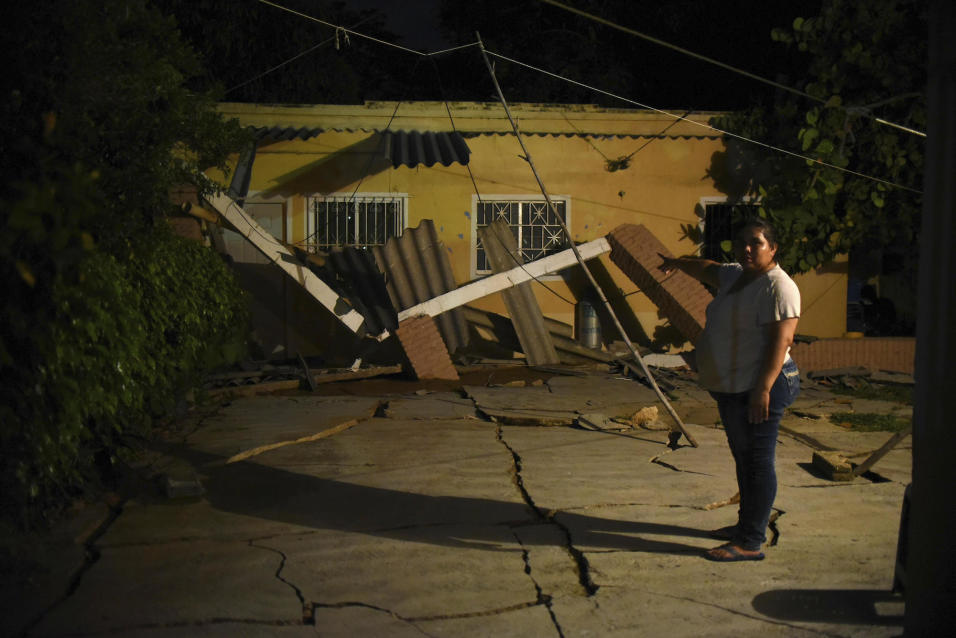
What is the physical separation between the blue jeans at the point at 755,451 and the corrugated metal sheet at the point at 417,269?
690 centimetres

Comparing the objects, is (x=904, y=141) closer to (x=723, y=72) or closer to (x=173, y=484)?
(x=723, y=72)

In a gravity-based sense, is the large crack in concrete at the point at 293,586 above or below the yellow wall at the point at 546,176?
below

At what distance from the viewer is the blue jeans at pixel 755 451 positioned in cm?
407

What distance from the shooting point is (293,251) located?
10516 millimetres

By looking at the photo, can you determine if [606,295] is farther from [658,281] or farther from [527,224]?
[527,224]

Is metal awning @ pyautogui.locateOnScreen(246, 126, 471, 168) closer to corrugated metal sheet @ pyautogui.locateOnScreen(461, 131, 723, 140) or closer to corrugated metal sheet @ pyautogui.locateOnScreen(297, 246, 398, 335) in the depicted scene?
corrugated metal sheet @ pyautogui.locateOnScreen(461, 131, 723, 140)

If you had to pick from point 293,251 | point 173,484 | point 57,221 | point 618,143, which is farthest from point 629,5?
point 57,221

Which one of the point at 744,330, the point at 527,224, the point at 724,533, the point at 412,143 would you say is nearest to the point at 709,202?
the point at 527,224

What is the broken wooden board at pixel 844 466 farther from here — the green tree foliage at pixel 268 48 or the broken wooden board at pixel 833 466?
the green tree foliage at pixel 268 48

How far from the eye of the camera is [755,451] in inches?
161

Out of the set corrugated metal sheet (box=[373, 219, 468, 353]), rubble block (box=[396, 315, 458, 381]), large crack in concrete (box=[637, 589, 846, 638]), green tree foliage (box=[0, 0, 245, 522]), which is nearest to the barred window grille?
corrugated metal sheet (box=[373, 219, 468, 353])

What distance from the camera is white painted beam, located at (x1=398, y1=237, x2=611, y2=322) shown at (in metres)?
10.5

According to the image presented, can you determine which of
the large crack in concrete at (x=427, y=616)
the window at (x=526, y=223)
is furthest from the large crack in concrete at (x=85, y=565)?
the window at (x=526, y=223)

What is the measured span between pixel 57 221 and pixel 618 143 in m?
10.4
